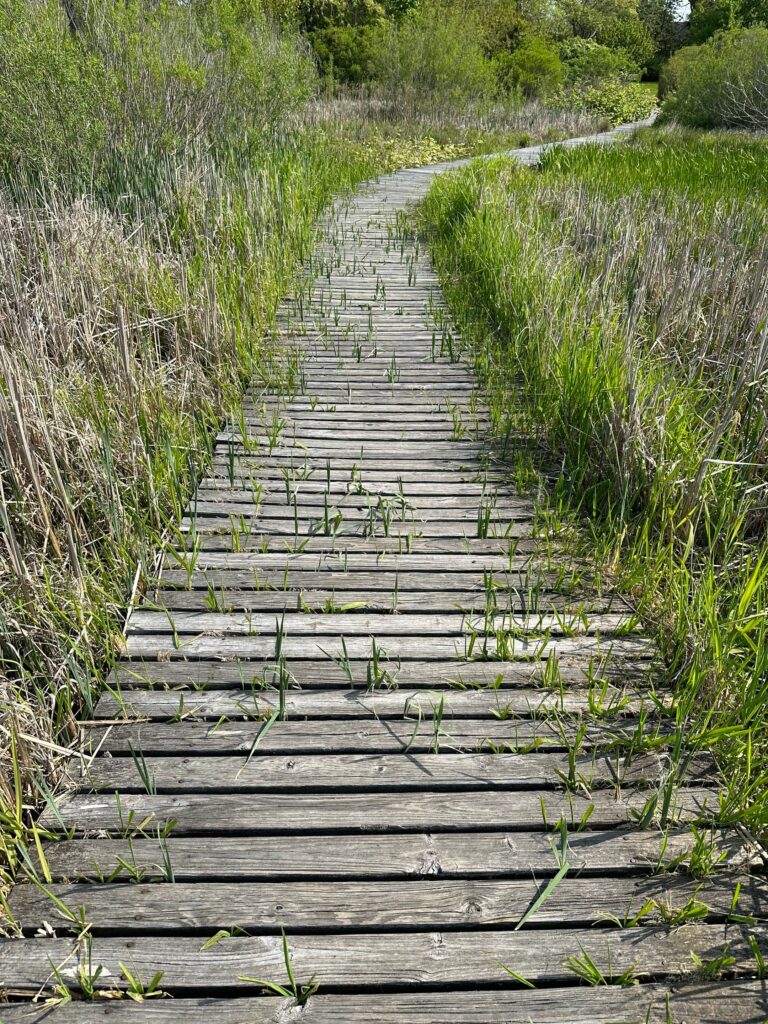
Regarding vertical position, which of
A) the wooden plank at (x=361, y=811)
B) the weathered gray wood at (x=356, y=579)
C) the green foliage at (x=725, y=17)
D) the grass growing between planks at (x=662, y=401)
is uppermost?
the green foliage at (x=725, y=17)

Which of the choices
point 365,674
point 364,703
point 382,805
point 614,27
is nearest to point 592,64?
point 614,27

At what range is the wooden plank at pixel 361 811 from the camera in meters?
1.82

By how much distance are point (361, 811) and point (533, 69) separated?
27.8m

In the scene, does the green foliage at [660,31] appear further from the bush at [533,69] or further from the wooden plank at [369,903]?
the wooden plank at [369,903]

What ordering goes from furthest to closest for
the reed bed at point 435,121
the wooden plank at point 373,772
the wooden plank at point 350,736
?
the reed bed at point 435,121
the wooden plank at point 350,736
the wooden plank at point 373,772

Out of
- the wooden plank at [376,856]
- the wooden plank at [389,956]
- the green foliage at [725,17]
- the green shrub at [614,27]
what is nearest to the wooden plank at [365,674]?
the wooden plank at [376,856]

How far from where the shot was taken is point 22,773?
1.87m

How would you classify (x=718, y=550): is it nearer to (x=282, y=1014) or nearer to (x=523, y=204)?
(x=282, y=1014)

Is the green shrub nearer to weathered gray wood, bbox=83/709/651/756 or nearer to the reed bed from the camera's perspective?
the reed bed

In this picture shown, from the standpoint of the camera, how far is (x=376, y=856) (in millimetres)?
1751

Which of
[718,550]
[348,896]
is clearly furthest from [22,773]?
[718,550]

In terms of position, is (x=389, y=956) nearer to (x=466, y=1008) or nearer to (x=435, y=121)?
(x=466, y=1008)

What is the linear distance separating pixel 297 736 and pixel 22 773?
69 cm

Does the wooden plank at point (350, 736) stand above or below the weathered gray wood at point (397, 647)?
below
